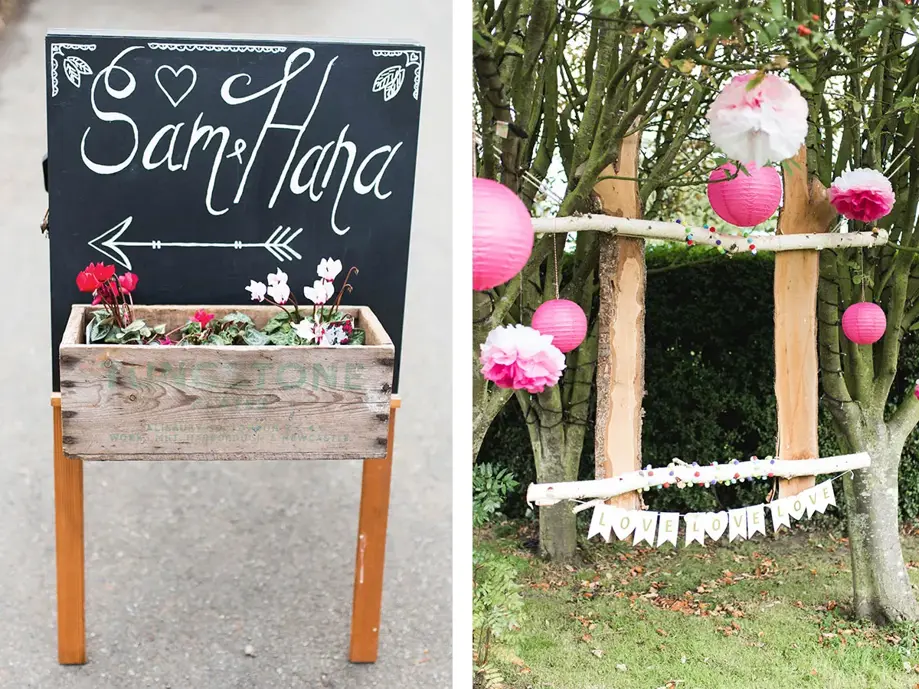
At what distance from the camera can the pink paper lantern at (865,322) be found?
3727 mm

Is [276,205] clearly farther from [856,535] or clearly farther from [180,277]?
[856,535]

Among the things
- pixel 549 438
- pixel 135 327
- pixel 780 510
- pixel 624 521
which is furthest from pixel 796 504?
pixel 135 327

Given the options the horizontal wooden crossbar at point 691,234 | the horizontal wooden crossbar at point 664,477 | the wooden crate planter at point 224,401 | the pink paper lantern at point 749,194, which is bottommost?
the horizontal wooden crossbar at point 664,477

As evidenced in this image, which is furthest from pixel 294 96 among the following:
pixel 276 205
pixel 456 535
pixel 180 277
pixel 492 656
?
pixel 492 656

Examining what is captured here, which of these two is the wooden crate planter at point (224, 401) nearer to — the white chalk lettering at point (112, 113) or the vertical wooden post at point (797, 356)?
the white chalk lettering at point (112, 113)

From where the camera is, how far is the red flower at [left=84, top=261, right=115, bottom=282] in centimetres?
206

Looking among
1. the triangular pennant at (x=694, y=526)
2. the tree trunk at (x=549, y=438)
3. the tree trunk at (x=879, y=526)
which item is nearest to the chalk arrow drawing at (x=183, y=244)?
the triangular pennant at (x=694, y=526)

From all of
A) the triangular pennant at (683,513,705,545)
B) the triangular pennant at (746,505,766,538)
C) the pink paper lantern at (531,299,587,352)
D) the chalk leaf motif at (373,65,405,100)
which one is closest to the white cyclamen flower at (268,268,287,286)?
the chalk leaf motif at (373,65,405,100)

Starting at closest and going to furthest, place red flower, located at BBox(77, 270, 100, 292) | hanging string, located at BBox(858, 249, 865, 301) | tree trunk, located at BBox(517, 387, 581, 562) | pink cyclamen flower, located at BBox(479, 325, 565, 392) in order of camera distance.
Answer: red flower, located at BBox(77, 270, 100, 292)
pink cyclamen flower, located at BBox(479, 325, 565, 392)
hanging string, located at BBox(858, 249, 865, 301)
tree trunk, located at BBox(517, 387, 581, 562)

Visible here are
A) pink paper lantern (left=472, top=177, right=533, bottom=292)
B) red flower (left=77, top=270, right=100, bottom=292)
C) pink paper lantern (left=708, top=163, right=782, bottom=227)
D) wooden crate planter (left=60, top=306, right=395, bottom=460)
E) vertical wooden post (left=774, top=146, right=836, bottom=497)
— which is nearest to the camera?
wooden crate planter (left=60, top=306, right=395, bottom=460)

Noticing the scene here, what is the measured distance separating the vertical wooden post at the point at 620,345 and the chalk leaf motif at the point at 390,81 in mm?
1459

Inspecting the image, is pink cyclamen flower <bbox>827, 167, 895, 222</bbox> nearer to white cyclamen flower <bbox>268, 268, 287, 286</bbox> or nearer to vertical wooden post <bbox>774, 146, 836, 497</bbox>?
vertical wooden post <bbox>774, 146, 836, 497</bbox>

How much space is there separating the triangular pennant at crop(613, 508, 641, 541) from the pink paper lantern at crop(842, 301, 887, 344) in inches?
52.7

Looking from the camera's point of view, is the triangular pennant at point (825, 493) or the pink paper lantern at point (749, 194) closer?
the pink paper lantern at point (749, 194)
